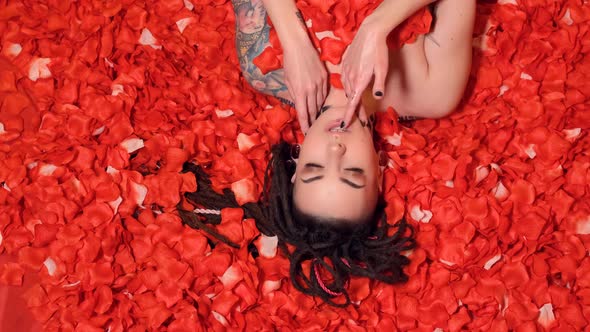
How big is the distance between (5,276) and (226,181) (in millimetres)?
518

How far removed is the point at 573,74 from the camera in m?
1.72

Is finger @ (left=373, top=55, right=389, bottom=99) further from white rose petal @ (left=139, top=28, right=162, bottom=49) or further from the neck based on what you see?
white rose petal @ (left=139, top=28, right=162, bottom=49)

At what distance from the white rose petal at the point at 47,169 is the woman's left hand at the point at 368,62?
0.69m

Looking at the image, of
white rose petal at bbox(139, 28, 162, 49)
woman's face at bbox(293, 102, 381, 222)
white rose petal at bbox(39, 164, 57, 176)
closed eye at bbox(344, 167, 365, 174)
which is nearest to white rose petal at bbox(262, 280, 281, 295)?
woman's face at bbox(293, 102, 381, 222)

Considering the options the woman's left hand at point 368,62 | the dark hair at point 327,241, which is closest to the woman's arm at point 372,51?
the woman's left hand at point 368,62

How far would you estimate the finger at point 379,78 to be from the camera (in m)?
1.29

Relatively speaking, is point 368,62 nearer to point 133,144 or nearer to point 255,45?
point 255,45

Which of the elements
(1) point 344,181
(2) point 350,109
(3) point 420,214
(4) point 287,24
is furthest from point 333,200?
(4) point 287,24

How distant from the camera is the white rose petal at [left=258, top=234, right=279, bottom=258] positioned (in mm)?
1448

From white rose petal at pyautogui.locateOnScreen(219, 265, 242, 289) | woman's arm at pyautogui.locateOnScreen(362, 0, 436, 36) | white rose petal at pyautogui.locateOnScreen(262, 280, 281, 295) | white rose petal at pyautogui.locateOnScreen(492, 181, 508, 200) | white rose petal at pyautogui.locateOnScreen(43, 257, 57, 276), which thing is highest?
woman's arm at pyautogui.locateOnScreen(362, 0, 436, 36)

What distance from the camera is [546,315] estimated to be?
1.41 m

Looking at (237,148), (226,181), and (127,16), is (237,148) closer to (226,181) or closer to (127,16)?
(226,181)

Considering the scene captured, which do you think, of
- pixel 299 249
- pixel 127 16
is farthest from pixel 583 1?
pixel 127 16

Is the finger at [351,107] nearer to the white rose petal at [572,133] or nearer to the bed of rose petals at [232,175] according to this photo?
the bed of rose petals at [232,175]
